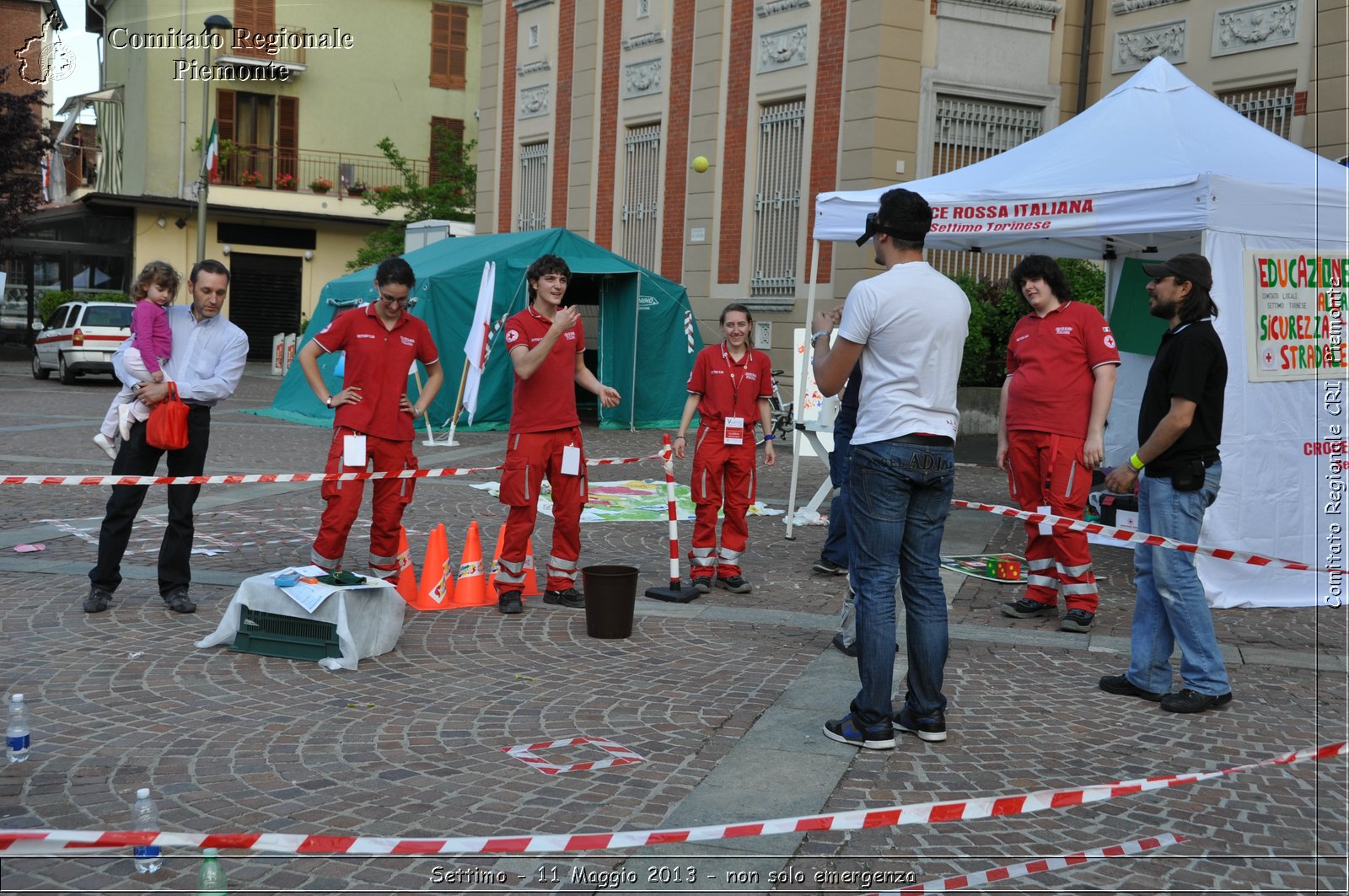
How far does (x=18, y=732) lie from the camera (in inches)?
171

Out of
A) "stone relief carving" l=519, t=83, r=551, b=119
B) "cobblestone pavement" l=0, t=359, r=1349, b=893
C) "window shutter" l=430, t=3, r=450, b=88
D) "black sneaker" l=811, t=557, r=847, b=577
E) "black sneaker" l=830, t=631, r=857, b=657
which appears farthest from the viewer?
"window shutter" l=430, t=3, r=450, b=88

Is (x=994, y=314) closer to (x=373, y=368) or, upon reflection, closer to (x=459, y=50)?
(x=373, y=368)

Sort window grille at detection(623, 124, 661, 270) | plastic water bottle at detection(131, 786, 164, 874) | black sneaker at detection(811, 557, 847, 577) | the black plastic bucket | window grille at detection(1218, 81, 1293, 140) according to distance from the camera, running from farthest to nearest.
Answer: window grille at detection(623, 124, 661, 270) → window grille at detection(1218, 81, 1293, 140) → black sneaker at detection(811, 557, 847, 577) → the black plastic bucket → plastic water bottle at detection(131, 786, 164, 874)

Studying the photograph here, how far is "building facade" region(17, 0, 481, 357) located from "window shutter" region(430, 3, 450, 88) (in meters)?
0.04

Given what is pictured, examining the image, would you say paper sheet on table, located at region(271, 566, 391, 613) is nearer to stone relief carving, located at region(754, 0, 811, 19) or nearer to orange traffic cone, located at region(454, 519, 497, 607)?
orange traffic cone, located at region(454, 519, 497, 607)

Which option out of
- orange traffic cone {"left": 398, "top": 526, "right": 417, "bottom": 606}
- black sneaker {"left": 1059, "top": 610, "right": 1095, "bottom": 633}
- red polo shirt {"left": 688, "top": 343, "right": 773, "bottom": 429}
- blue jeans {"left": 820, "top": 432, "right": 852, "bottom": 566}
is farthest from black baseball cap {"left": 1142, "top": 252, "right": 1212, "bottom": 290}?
orange traffic cone {"left": 398, "top": 526, "right": 417, "bottom": 606}

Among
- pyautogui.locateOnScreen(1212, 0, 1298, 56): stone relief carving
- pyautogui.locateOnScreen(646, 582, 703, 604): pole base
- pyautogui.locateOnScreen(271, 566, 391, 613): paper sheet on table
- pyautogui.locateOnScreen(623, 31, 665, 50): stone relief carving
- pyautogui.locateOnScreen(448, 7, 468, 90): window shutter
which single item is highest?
pyautogui.locateOnScreen(448, 7, 468, 90): window shutter

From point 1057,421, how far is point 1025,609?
1.14m

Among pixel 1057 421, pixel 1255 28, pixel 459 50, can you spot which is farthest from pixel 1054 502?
pixel 459 50

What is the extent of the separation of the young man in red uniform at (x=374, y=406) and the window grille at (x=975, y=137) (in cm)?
1218

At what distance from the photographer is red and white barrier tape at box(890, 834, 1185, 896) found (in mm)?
3604

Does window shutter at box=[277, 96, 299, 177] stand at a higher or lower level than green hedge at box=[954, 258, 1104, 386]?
higher

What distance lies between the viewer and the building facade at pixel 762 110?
1780 centimetres

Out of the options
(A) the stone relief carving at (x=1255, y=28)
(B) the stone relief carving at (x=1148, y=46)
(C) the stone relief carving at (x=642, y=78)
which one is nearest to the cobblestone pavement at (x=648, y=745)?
(A) the stone relief carving at (x=1255, y=28)
